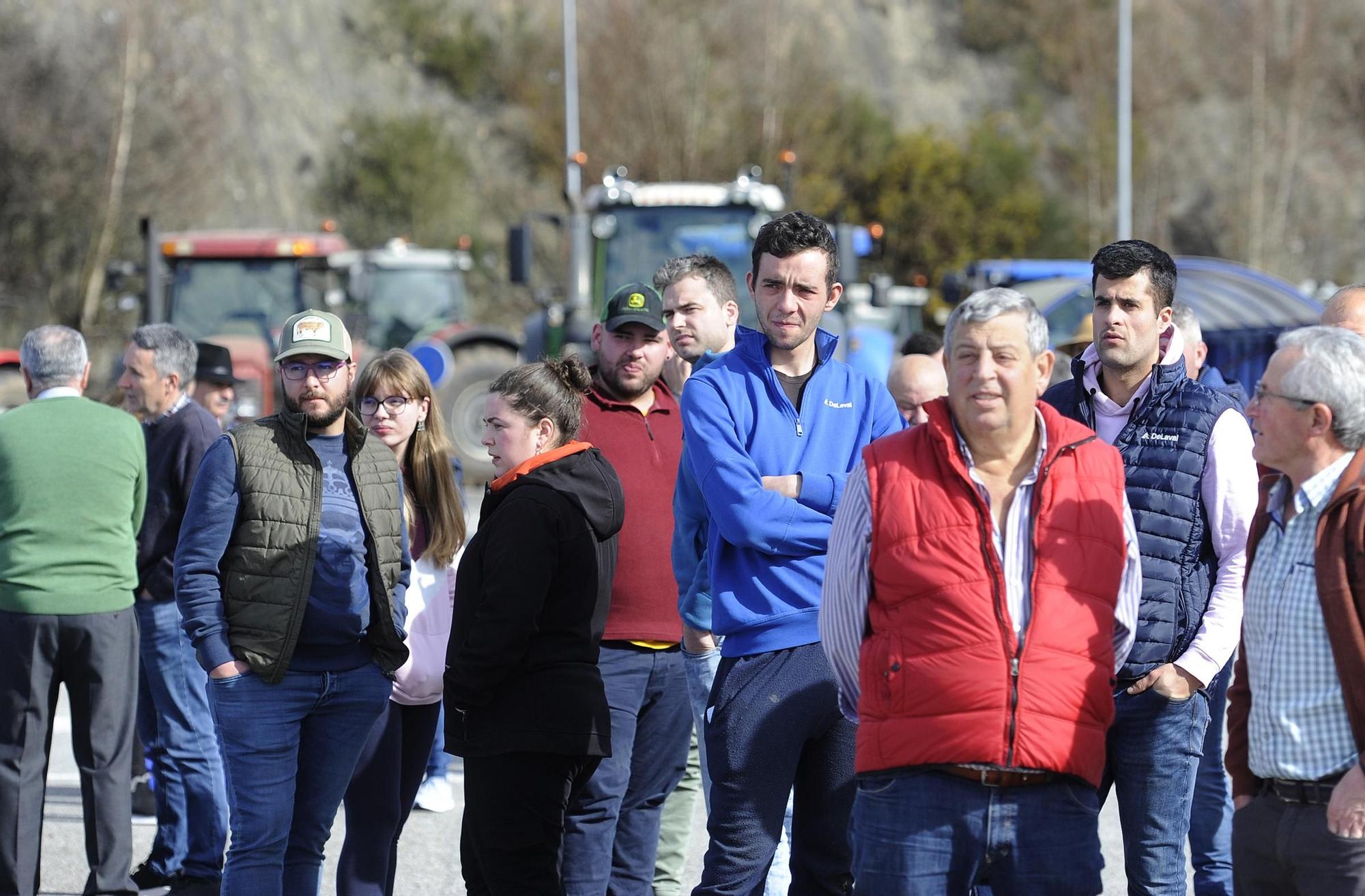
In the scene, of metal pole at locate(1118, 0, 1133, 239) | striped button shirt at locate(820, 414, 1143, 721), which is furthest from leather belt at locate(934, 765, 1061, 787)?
metal pole at locate(1118, 0, 1133, 239)

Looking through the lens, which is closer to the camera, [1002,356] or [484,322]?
[1002,356]

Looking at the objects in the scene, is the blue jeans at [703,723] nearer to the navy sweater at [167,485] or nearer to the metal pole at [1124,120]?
the navy sweater at [167,485]

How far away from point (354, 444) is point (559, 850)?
1.30m

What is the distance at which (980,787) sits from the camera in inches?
117

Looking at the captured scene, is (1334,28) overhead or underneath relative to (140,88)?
overhead

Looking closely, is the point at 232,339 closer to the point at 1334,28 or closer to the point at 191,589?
the point at 191,589

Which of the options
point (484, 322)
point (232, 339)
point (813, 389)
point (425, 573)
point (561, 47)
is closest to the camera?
point (813, 389)

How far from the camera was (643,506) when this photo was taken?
4688 millimetres

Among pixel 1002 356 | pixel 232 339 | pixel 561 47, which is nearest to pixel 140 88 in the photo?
pixel 561 47

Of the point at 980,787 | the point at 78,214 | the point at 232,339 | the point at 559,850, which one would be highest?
the point at 78,214

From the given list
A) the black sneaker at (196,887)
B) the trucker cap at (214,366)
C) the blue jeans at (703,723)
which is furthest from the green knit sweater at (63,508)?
the blue jeans at (703,723)

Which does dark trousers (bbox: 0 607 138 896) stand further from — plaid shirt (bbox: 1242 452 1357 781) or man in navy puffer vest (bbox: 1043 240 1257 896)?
plaid shirt (bbox: 1242 452 1357 781)

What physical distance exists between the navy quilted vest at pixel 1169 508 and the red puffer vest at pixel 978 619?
2.37 ft

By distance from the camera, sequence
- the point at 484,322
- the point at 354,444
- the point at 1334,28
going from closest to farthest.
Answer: the point at 354,444
the point at 484,322
the point at 1334,28
